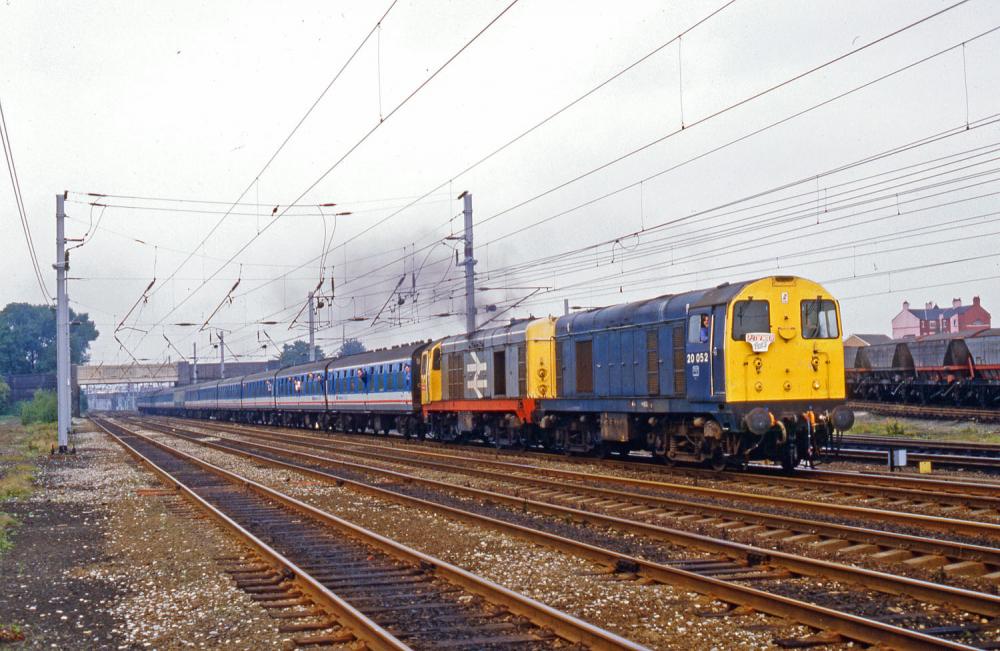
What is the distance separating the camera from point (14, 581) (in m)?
10.2

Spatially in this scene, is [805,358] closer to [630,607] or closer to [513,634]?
[630,607]

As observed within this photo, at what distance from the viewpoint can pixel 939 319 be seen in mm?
113312

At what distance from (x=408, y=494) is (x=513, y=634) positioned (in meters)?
9.78

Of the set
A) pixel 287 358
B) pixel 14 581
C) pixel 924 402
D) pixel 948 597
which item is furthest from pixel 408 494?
pixel 287 358

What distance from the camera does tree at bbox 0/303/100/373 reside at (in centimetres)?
12081

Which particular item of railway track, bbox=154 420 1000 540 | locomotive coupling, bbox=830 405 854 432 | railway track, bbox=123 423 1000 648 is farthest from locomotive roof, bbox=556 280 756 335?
railway track, bbox=123 423 1000 648

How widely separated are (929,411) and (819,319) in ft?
93.4

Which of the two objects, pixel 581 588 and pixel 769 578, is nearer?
pixel 581 588

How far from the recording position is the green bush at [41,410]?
6384cm

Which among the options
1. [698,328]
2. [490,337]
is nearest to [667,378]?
[698,328]

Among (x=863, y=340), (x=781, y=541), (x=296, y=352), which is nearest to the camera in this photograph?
(x=781, y=541)

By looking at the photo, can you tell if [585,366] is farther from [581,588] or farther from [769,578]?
[581,588]

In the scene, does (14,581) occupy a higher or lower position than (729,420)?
lower

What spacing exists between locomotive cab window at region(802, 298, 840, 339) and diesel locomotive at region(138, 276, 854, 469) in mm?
28
